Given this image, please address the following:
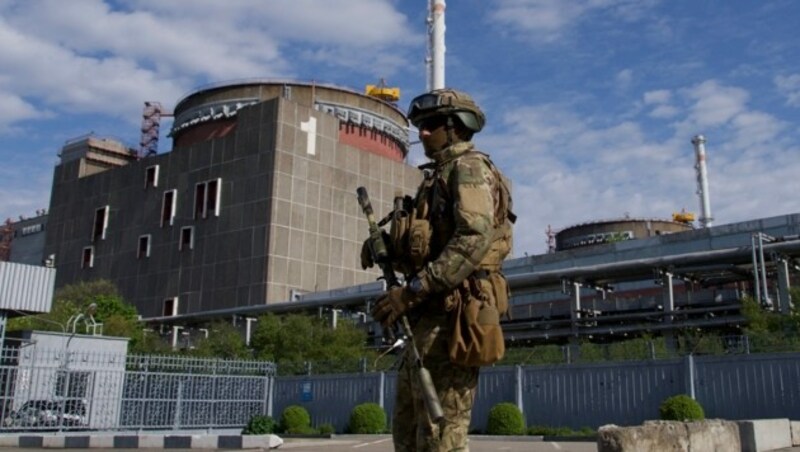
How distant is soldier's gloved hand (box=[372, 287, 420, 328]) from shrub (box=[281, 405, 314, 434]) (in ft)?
69.0

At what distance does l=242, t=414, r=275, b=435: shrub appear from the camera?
22.2m

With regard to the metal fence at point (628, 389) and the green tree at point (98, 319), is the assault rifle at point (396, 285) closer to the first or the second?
the metal fence at point (628, 389)

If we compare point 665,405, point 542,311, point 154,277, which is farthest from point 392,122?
point 665,405

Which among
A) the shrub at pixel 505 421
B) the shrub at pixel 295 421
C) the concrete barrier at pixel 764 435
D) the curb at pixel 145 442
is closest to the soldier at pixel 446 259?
the concrete barrier at pixel 764 435

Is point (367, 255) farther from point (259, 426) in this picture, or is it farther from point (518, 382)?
point (259, 426)

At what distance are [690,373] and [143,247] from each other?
54.1 m

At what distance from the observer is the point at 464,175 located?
4047mm

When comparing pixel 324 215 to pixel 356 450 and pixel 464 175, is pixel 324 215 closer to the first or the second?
pixel 356 450

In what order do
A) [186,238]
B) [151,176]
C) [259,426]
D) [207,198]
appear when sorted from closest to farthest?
[259,426] < [207,198] < [186,238] < [151,176]

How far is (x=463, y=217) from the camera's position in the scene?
3916mm

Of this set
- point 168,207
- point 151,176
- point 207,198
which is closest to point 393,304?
point 207,198

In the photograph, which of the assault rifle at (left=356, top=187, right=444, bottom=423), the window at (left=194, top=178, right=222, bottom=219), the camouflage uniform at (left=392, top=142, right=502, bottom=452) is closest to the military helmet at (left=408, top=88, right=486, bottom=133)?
the camouflage uniform at (left=392, top=142, right=502, bottom=452)

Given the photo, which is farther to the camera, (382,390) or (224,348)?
(224,348)

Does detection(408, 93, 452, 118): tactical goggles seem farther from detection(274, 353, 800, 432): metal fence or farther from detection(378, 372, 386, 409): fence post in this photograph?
detection(378, 372, 386, 409): fence post
